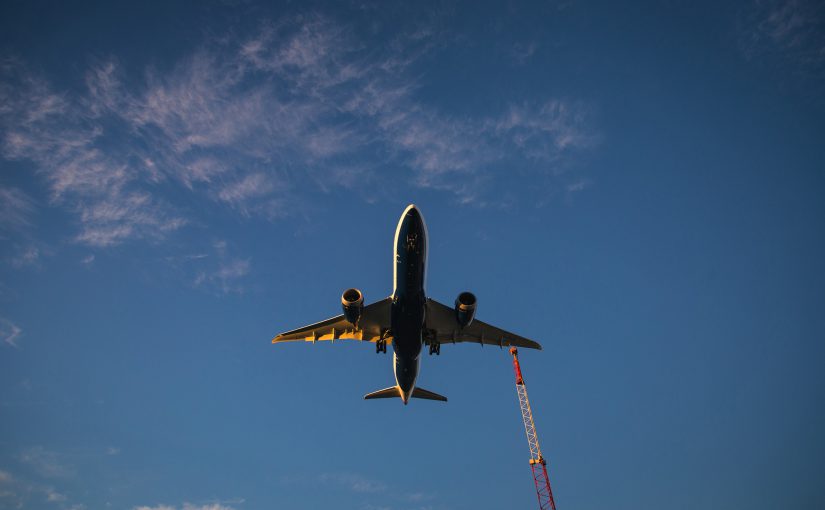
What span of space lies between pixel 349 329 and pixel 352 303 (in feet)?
25.0

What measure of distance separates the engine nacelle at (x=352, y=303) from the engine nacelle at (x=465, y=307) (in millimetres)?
5859

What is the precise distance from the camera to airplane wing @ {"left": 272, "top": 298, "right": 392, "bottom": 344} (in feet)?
99.0

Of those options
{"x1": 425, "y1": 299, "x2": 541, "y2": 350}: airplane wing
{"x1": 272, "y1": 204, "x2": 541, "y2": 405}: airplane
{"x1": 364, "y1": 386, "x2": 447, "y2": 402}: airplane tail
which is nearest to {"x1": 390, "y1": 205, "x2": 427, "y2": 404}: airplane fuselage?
{"x1": 272, "y1": 204, "x2": 541, "y2": 405}: airplane

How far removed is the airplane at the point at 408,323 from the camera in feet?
78.3

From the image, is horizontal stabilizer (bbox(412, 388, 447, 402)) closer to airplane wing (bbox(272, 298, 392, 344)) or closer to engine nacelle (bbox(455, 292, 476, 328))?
airplane wing (bbox(272, 298, 392, 344))

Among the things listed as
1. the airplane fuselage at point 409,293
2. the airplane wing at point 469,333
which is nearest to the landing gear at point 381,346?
the airplane fuselage at point 409,293

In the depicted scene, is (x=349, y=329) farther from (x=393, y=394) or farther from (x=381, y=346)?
(x=393, y=394)

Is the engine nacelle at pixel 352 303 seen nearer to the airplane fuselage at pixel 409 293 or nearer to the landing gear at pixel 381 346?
the airplane fuselage at pixel 409 293

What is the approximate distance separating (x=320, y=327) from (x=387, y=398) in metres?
9.98

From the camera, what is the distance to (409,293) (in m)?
25.3

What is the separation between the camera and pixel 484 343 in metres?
34.7

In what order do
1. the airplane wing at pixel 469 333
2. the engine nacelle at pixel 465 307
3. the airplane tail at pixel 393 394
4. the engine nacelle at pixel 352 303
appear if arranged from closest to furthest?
the engine nacelle at pixel 352 303 < the engine nacelle at pixel 465 307 < the airplane wing at pixel 469 333 < the airplane tail at pixel 393 394

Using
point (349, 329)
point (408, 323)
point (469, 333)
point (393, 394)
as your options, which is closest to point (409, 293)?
point (408, 323)

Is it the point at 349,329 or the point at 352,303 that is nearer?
the point at 352,303
